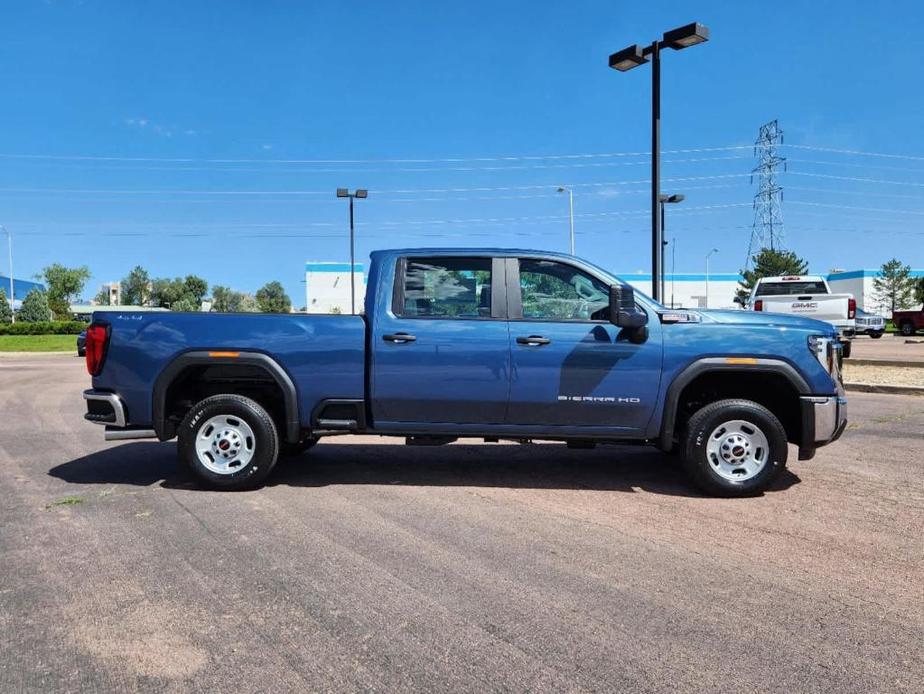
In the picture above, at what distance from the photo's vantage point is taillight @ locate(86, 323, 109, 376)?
5527 mm

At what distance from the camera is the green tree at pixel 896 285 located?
228 ft

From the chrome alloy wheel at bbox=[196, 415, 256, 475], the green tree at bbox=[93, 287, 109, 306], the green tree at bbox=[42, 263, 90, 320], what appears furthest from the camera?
the green tree at bbox=[93, 287, 109, 306]

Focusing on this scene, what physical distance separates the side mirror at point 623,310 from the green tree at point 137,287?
141m

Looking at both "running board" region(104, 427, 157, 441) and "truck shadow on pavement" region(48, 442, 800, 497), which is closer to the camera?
"running board" region(104, 427, 157, 441)

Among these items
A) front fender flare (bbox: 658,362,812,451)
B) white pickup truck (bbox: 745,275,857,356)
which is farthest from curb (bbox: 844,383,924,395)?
front fender flare (bbox: 658,362,812,451)

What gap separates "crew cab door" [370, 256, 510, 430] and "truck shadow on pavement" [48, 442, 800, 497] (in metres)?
0.79

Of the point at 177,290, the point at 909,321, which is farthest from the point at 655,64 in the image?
the point at 177,290

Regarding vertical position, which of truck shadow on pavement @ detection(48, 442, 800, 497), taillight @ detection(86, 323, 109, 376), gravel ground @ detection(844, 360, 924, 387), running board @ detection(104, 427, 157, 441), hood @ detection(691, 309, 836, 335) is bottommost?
truck shadow on pavement @ detection(48, 442, 800, 497)

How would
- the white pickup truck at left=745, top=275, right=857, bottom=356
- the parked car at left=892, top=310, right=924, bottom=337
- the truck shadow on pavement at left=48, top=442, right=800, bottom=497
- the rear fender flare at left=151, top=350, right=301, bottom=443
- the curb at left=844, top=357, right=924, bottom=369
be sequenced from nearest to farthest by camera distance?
the rear fender flare at left=151, top=350, right=301, bottom=443
the truck shadow on pavement at left=48, top=442, right=800, bottom=497
the white pickup truck at left=745, top=275, right=857, bottom=356
the curb at left=844, top=357, right=924, bottom=369
the parked car at left=892, top=310, right=924, bottom=337

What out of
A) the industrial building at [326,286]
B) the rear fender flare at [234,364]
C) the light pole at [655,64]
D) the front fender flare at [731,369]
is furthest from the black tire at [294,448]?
the industrial building at [326,286]

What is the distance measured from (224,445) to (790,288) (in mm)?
16518

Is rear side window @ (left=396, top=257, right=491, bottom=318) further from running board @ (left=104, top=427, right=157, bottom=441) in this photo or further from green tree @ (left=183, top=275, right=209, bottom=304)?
green tree @ (left=183, top=275, right=209, bottom=304)

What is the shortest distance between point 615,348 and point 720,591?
2.21 meters

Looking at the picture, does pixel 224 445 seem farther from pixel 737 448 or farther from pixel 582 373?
pixel 737 448
